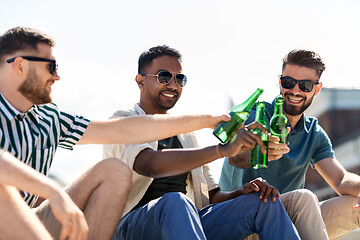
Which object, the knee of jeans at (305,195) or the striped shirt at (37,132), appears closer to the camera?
the striped shirt at (37,132)

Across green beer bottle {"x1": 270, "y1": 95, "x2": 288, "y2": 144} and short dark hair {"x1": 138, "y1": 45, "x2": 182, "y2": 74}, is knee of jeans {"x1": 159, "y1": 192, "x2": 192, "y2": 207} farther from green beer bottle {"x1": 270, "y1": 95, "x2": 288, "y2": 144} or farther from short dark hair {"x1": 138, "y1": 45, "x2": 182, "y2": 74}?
short dark hair {"x1": 138, "y1": 45, "x2": 182, "y2": 74}

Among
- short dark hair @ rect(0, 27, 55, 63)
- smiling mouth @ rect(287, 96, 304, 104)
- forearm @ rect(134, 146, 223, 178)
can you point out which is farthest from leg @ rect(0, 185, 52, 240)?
smiling mouth @ rect(287, 96, 304, 104)

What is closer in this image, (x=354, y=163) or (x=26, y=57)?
(x=26, y=57)

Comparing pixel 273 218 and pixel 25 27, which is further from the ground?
pixel 25 27

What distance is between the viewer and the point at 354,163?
87.2 ft

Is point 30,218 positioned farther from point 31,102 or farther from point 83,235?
point 31,102

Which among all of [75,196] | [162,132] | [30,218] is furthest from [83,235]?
[162,132]

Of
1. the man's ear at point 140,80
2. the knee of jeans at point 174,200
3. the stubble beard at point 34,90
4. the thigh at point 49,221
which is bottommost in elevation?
the thigh at point 49,221

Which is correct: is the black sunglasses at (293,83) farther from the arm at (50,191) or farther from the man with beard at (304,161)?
the arm at (50,191)

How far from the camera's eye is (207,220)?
380 cm

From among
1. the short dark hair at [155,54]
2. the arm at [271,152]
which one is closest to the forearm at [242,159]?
the arm at [271,152]

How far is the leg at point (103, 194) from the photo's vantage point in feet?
10.5

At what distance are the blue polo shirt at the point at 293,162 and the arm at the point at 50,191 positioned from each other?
7.79ft

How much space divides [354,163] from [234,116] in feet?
79.4
